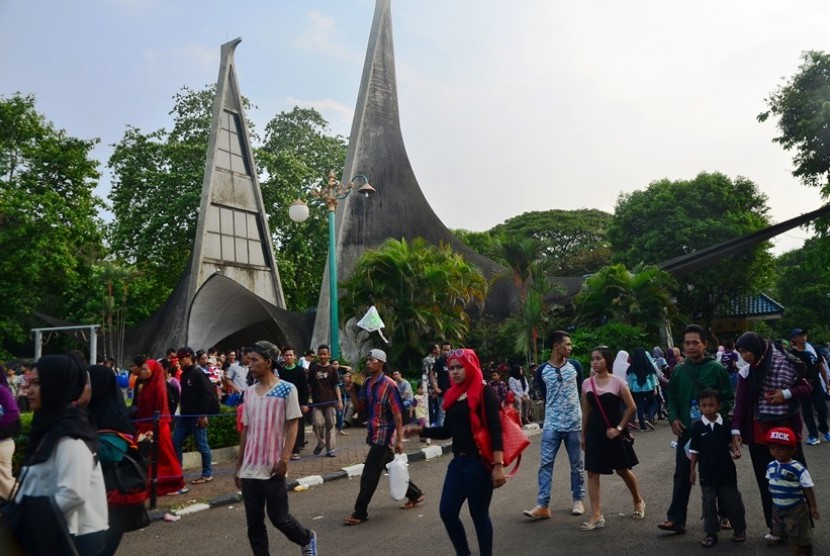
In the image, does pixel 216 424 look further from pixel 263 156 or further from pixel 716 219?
pixel 716 219

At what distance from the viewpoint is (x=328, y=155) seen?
3894 cm

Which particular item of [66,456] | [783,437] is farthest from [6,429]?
[783,437]

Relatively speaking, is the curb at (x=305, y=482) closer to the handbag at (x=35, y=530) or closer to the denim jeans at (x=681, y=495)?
the denim jeans at (x=681, y=495)

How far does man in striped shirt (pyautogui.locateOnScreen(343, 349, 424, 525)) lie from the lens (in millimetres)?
7489

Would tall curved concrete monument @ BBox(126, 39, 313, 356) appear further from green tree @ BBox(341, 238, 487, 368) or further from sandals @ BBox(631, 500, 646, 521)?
sandals @ BBox(631, 500, 646, 521)

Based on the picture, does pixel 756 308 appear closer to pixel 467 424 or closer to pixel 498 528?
pixel 498 528

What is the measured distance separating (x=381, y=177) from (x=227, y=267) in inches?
263

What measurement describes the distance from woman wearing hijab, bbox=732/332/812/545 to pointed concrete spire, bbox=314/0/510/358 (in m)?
20.8

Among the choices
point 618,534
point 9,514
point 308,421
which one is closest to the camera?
point 9,514

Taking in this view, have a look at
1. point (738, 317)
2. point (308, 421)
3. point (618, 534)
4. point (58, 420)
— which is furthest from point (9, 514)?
point (738, 317)

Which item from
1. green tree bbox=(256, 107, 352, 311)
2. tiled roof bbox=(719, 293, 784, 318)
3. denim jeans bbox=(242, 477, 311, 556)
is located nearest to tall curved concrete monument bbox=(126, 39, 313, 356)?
green tree bbox=(256, 107, 352, 311)

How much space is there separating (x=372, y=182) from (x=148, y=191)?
35.9 ft

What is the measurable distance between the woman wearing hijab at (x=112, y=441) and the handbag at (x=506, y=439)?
215 cm

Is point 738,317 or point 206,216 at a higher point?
point 206,216
